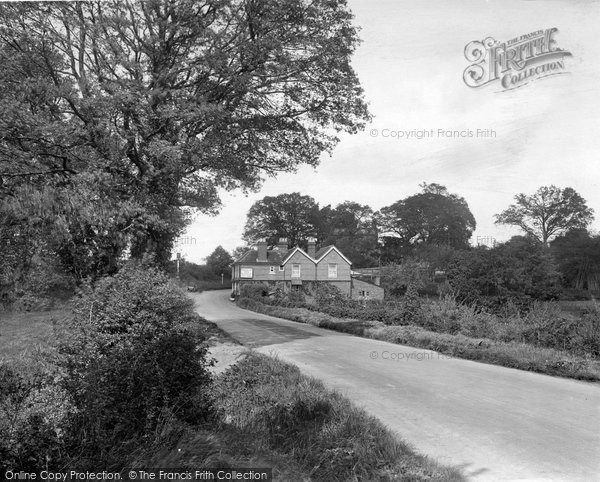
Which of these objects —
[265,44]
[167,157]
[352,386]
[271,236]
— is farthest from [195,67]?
[352,386]

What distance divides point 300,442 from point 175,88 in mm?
5558

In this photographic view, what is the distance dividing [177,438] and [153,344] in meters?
0.83

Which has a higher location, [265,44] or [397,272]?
[265,44]

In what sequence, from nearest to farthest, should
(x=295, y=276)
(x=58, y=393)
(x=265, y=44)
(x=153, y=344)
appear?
(x=58, y=393)
(x=153, y=344)
(x=265, y=44)
(x=295, y=276)

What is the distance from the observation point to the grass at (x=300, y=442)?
9.34ft

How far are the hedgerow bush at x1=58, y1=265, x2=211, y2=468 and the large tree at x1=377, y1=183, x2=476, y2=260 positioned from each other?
2.74 metres

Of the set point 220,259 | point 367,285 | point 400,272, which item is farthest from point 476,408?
point 367,285

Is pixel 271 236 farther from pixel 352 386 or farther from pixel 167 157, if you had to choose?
pixel 352 386

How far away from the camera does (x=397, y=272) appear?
35.0 feet

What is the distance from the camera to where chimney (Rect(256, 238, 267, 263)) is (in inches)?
248

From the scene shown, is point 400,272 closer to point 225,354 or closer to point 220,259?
point 225,354

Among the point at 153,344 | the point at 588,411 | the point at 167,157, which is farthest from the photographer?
the point at 167,157

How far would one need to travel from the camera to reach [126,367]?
3178mm

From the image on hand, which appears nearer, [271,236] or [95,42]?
[271,236]
